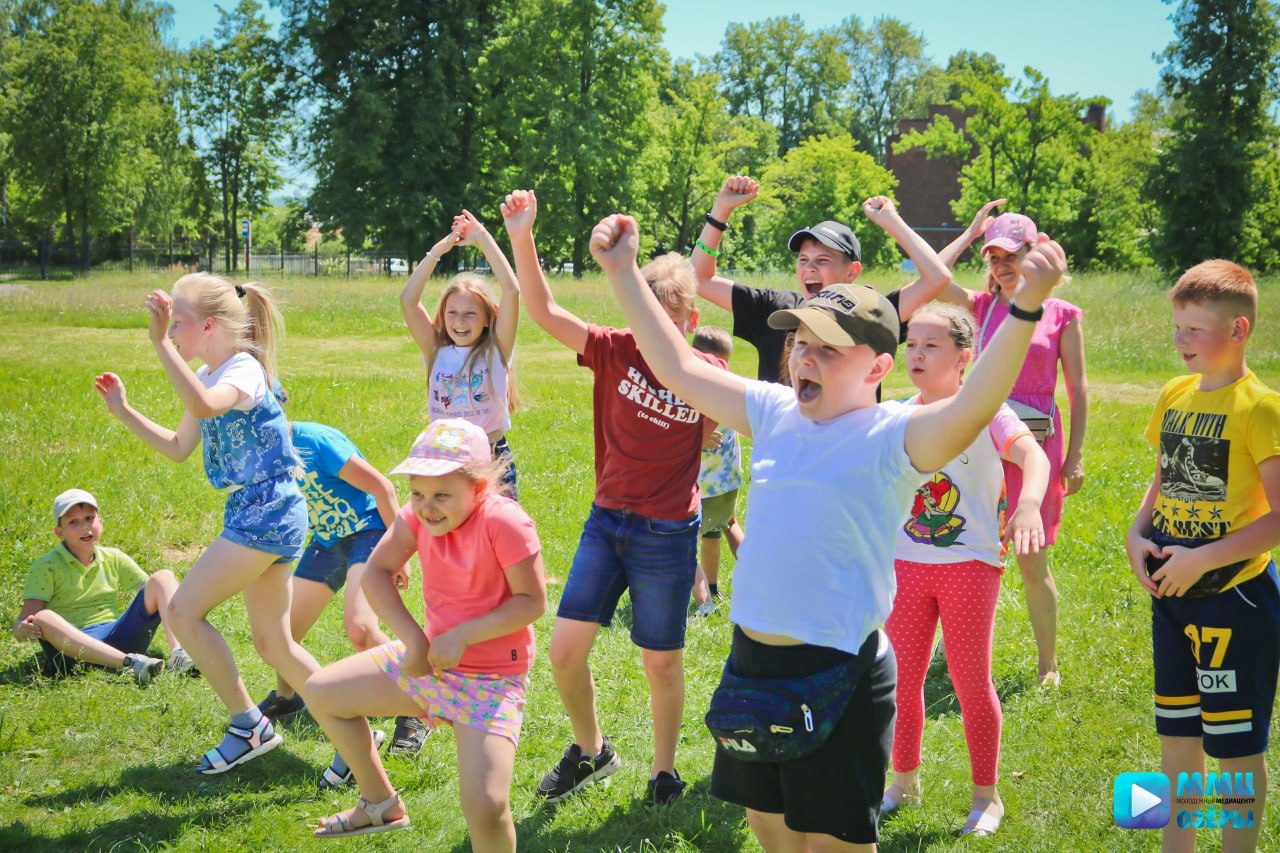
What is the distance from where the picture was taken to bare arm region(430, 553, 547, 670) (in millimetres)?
3508

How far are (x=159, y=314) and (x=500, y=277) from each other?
5.05ft

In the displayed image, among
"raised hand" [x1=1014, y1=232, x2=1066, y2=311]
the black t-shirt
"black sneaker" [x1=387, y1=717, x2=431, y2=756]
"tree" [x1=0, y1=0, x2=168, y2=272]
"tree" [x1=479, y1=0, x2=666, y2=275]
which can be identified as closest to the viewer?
"raised hand" [x1=1014, y1=232, x2=1066, y2=311]

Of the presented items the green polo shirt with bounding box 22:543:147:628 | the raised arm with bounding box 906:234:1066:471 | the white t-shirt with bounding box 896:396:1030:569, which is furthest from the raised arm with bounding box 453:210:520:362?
the green polo shirt with bounding box 22:543:147:628

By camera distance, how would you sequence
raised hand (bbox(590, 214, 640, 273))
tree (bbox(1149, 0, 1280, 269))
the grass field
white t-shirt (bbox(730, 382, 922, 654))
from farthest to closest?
tree (bbox(1149, 0, 1280, 269)), the grass field, raised hand (bbox(590, 214, 640, 273)), white t-shirt (bbox(730, 382, 922, 654))

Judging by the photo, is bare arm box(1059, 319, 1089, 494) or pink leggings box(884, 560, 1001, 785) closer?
pink leggings box(884, 560, 1001, 785)

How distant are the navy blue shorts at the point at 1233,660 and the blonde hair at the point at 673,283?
224cm

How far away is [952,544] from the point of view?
13.3 ft

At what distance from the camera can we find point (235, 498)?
15.4ft

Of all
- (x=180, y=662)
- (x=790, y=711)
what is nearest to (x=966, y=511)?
(x=790, y=711)

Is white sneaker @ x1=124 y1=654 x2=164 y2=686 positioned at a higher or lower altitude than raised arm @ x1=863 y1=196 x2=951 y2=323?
lower

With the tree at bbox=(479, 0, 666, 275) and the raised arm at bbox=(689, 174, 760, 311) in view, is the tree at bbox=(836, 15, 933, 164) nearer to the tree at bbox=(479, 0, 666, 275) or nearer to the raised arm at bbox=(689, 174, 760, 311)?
the tree at bbox=(479, 0, 666, 275)

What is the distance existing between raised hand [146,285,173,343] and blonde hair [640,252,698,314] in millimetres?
2072

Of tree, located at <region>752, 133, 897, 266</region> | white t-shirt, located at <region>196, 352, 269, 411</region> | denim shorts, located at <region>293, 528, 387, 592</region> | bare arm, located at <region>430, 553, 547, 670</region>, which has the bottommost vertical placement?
denim shorts, located at <region>293, 528, 387, 592</region>

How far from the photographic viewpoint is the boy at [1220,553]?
3.47 m
